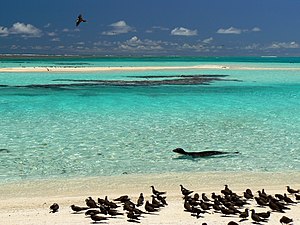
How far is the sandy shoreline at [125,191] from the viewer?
850cm

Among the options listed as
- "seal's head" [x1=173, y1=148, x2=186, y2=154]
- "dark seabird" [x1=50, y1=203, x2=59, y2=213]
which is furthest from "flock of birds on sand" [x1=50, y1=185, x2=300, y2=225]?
"seal's head" [x1=173, y1=148, x2=186, y2=154]

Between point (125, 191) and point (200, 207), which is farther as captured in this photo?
point (125, 191)

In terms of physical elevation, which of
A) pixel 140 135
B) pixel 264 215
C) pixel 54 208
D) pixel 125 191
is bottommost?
pixel 125 191

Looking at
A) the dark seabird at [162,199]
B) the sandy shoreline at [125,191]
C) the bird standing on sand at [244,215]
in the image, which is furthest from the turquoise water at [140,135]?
the bird standing on sand at [244,215]

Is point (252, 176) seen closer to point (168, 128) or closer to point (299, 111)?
point (168, 128)

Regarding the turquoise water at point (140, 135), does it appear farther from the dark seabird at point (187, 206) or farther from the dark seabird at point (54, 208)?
the dark seabird at point (187, 206)

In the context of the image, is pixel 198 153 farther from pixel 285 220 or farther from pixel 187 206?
pixel 285 220

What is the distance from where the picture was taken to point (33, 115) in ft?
74.7

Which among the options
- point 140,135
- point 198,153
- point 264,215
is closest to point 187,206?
point 264,215

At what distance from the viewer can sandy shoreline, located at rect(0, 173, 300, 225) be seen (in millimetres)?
8500

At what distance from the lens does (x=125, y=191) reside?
10.8 m

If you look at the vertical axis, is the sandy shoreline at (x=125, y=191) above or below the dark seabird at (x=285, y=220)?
below

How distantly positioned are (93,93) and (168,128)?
16.1 meters

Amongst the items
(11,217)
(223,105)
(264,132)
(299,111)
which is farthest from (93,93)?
(11,217)
